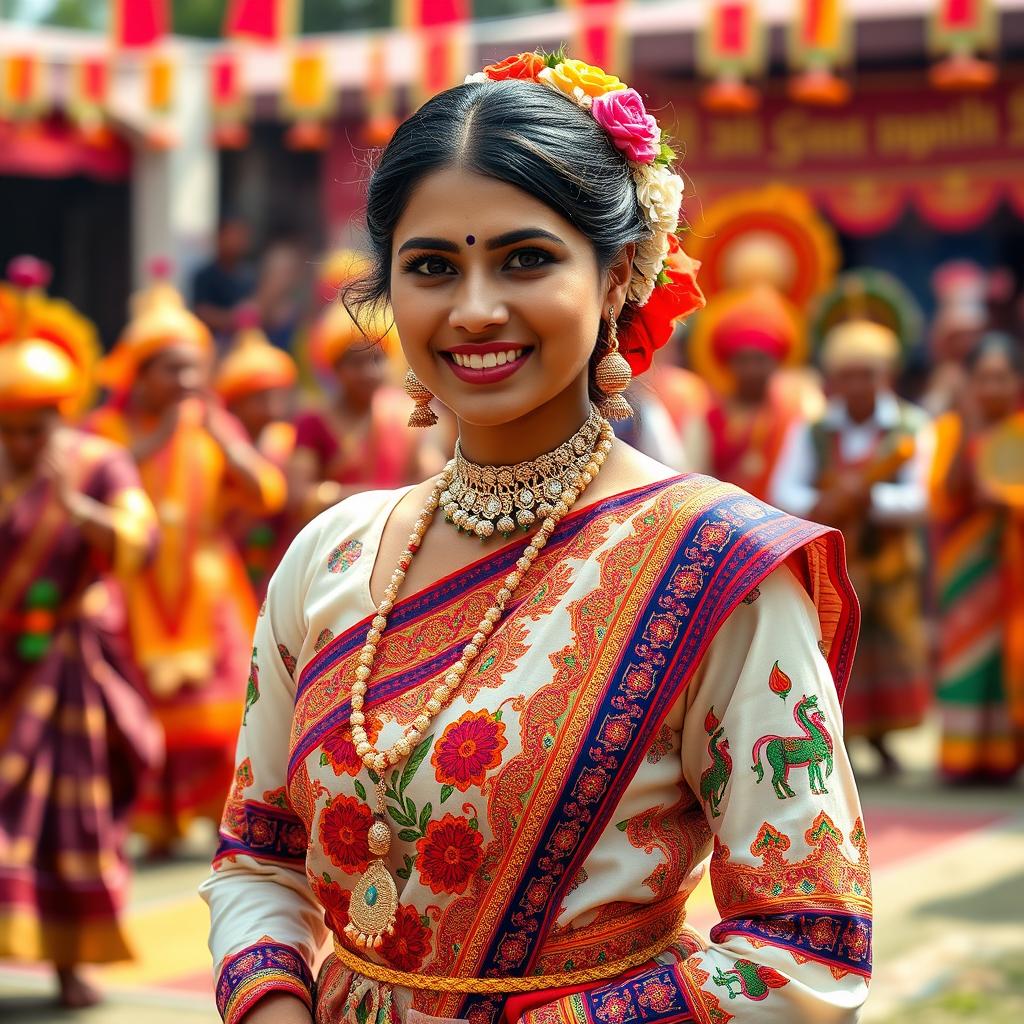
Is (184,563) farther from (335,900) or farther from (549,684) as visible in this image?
(549,684)

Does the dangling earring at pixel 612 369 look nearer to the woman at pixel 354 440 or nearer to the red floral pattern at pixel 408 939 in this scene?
the red floral pattern at pixel 408 939

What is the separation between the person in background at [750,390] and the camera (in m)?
8.73

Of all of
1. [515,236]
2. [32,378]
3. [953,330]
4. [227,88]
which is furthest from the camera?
[227,88]

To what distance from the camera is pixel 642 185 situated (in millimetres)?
2156

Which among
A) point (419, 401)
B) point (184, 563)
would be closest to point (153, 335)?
point (184, 563)

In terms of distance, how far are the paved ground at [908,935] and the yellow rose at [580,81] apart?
10.2 feet

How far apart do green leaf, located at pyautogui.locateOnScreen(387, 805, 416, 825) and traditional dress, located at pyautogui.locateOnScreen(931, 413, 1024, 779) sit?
6.54m

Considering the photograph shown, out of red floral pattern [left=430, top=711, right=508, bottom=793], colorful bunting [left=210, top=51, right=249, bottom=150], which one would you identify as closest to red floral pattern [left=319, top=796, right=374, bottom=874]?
red floral pattern [left=430, top=711, right=508, bottom=793]

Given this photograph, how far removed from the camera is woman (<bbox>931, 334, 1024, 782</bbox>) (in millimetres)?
8172

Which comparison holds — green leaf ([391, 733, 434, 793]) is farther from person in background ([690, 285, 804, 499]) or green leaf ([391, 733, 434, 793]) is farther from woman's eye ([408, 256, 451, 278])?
person in background ([690, 285, 804, 499])

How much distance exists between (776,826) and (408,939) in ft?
1.32

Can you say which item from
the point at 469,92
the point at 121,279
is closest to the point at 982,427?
the point at 469,92

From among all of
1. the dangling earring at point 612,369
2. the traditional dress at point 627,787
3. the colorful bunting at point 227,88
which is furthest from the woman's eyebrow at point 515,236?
the colorful bunting at point 227,88

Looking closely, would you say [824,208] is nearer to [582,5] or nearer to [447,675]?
[582,5]
